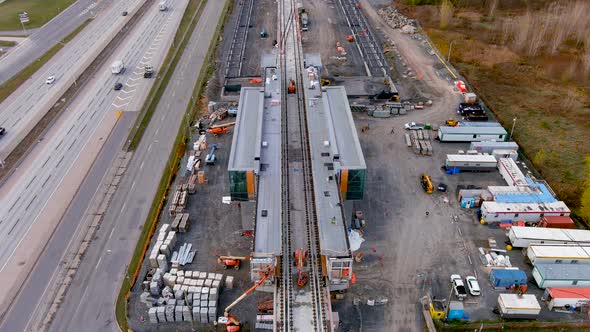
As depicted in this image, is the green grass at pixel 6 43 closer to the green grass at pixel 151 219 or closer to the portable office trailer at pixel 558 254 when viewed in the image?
the green grass at pixel 151 219

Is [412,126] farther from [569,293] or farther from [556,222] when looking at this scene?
[569,293]

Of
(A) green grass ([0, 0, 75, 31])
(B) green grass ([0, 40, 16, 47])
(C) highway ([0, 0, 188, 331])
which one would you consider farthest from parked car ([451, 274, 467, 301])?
(A) green grass ([0, 0, 75, 31])

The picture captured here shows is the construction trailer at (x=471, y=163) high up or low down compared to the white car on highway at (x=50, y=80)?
down

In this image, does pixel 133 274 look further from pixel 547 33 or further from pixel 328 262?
pixel 547 33

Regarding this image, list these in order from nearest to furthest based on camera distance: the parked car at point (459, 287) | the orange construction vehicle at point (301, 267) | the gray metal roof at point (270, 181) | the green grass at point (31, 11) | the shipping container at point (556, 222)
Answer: the orange construction vehicle at point (301, 267)
the gray metal roof at point (270, 181)
the parked car at point (459, 287)
the shipping container at point (556, 222)
the green grass at point (31, 11)

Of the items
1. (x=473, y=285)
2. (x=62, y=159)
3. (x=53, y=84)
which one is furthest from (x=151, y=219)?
(x=53, y=84)

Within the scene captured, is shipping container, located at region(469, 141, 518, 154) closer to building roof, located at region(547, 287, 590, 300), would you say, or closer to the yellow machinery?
the yellow machinery

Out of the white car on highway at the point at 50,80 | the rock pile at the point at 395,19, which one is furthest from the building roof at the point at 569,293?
the white car on highway at the point at 50,80
